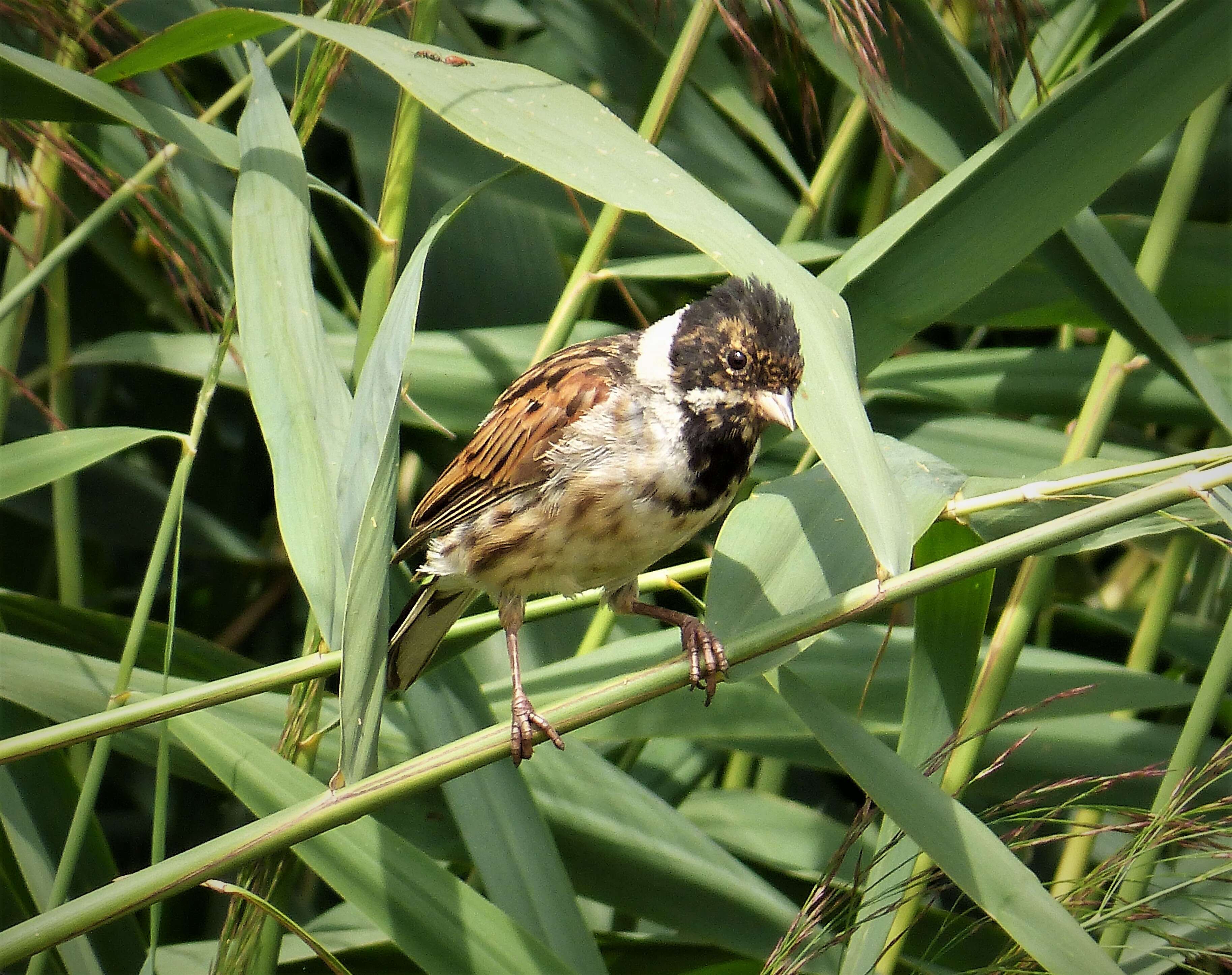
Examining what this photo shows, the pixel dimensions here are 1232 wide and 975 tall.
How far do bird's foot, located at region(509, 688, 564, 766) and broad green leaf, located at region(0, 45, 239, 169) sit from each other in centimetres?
88

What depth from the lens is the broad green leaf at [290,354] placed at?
138 cm

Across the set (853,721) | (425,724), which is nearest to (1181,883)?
(853,721)

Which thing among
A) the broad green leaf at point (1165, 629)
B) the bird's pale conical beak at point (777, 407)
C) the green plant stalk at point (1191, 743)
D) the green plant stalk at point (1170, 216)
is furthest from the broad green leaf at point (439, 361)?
the broad green leaf at point (1165, 629)

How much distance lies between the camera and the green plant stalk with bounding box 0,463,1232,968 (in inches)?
43.3

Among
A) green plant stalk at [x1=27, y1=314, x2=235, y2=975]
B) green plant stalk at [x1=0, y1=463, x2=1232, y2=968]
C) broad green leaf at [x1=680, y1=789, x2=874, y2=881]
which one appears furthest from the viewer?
broad green leaf at [x1=680, y1=789, x2=874, y2=881]

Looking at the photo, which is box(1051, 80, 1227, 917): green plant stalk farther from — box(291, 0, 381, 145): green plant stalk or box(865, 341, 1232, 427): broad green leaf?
box(291, 0, 381, 145): green plant stalk

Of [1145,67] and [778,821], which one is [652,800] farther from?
[1145,67]

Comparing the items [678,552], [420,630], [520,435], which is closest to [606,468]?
[520,435]

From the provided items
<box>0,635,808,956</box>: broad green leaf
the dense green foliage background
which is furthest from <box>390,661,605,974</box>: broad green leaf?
<box>0,635,808,956</box>: broad green leaf

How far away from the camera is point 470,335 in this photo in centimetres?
224

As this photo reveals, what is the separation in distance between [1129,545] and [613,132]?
6.88 ft

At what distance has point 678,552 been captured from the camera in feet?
9.37

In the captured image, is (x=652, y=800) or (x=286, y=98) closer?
(x=652, y=800)

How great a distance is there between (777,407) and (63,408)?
Result: 5.06 feet
